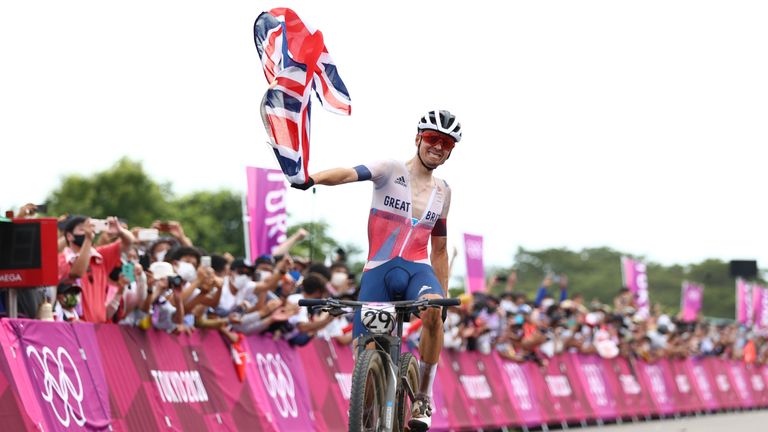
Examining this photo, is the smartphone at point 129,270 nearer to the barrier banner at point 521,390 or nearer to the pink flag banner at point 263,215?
the pink flag banner at point 263,215

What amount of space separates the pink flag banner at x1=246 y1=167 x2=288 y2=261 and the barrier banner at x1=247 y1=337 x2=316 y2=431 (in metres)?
3.87

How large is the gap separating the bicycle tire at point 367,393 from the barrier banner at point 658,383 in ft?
76.3

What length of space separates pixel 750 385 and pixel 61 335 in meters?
34.9

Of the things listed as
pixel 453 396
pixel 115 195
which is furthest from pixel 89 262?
pixel 115 195

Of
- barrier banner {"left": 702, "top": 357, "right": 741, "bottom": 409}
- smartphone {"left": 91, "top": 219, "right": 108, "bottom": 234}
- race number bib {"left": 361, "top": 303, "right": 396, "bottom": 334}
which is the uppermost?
smartphone {"left": 91, "top": 219, "right": 108, "bottom": 234}

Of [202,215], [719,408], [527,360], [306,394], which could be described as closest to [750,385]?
[719,408]

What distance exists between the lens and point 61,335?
39.6ft

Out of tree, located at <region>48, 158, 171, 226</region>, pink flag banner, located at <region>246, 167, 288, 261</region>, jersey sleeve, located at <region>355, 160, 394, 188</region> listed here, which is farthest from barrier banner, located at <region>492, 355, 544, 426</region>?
tree, located at <region>48, 158, 171, 226</region>

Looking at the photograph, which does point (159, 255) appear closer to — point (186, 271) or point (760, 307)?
point (186, 271)

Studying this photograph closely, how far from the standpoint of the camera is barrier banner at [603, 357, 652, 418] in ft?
98.5

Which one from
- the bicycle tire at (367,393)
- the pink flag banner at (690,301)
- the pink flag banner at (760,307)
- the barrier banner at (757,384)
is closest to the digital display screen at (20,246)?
the bicycle tire at (367,393)

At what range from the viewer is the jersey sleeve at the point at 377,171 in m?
10.4

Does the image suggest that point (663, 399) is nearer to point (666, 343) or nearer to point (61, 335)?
point (666, 343)

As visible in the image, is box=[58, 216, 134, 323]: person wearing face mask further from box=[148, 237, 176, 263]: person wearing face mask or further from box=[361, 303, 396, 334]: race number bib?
box=[361, 303, 396, 334]: race number bib
